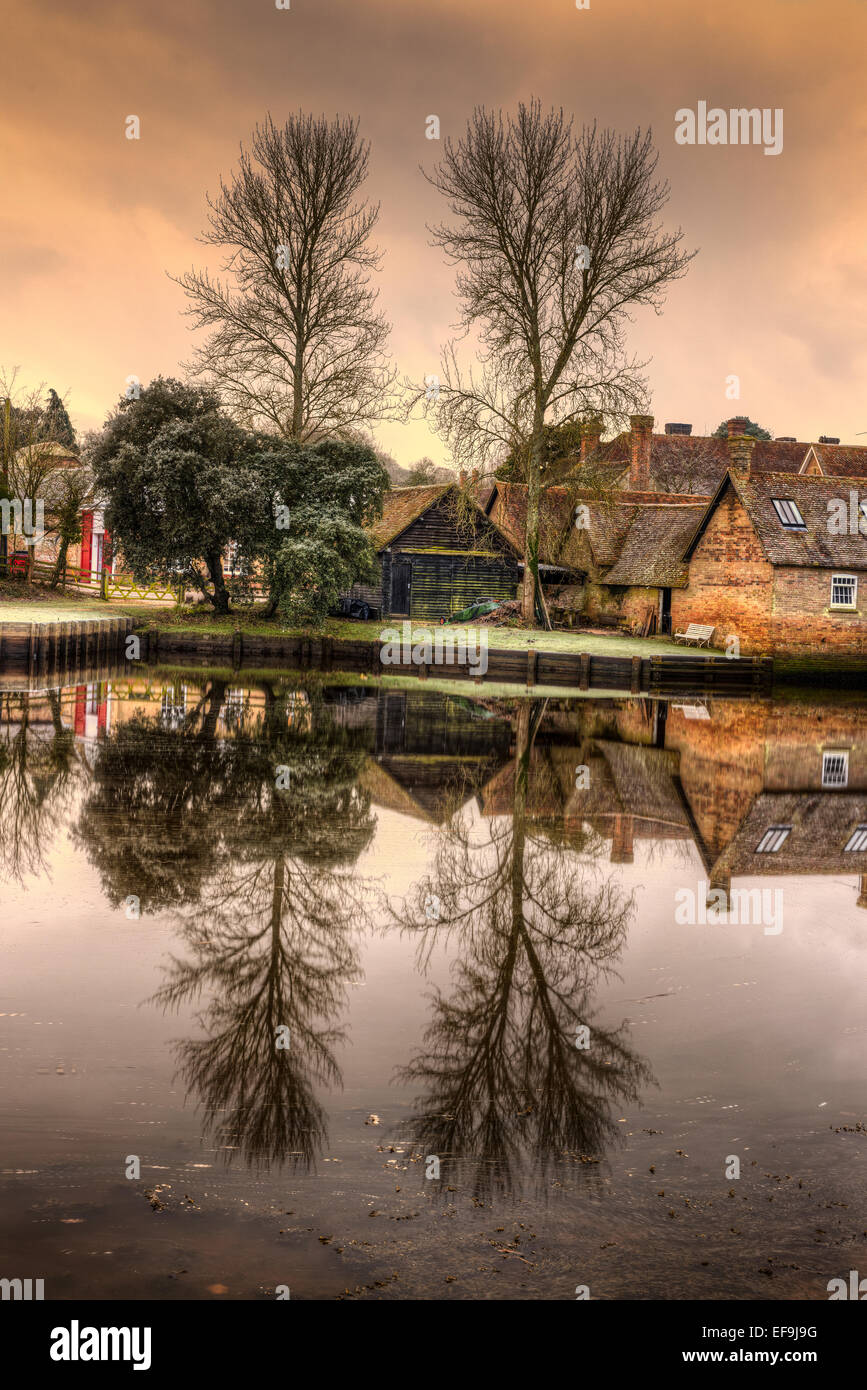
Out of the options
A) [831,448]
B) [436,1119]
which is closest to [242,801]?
[436,1119]

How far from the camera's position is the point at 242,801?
45.8 feet

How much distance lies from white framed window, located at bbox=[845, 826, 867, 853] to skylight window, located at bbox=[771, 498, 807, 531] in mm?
26975

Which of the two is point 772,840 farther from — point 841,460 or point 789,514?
point 841,460

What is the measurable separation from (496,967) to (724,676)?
2878cm

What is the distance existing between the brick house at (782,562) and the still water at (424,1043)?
2491 cm

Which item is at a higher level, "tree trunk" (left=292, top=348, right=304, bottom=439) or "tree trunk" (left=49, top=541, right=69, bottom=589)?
"tree trunk" (left=292, top=348, right=304, bottom=439)

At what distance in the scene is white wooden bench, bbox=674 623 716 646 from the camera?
40.3 m

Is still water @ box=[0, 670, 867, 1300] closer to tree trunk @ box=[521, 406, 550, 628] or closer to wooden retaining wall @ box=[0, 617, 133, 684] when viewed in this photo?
wooden retaining wall @ box=[0, 617, 133, 684]

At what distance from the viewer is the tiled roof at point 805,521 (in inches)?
1511

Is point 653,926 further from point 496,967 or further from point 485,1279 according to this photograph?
point 485,1279

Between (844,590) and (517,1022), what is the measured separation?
34.5 m

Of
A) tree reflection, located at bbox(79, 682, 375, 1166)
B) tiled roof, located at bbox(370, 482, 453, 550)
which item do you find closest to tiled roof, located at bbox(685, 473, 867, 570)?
tiled roof, located at bbox(370, 482, 453, 550)

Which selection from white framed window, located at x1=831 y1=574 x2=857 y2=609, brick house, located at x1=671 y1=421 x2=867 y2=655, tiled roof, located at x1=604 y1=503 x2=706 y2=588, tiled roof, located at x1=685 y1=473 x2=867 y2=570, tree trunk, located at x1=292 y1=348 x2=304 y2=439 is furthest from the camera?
tiled roof, located at x1=604 y1=503 x2=706 y2=588
